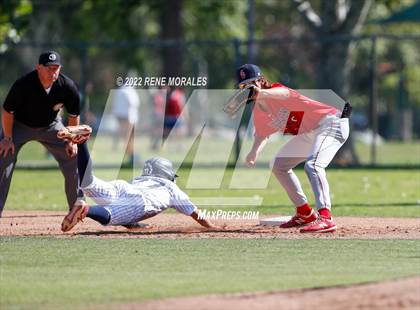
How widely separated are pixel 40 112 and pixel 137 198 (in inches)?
Result: 61.4

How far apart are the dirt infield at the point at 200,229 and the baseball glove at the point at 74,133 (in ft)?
3.75

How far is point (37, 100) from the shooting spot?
12336 mm

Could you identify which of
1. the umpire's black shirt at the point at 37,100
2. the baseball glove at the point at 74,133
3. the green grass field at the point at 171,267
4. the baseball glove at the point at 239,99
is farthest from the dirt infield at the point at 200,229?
the baseball glove at the point at 239,99

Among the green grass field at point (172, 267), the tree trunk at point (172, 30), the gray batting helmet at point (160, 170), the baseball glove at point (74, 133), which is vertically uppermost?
the tree trunk at point (172, 30)


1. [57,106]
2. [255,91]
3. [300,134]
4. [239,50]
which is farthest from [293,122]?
[239,50]

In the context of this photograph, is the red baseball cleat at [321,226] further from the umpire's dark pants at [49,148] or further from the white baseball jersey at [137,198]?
the umpire's dark pants at [49,148]

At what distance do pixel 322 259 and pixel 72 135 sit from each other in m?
3.61

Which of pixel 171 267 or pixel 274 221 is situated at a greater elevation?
pixel 274 221

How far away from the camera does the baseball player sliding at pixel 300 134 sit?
1233 centimetres

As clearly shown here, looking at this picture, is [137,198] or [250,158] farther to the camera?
[250,158]

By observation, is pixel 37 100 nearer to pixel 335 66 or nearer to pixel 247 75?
pixel 247 75

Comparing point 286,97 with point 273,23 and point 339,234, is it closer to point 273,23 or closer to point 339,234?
point 339,234

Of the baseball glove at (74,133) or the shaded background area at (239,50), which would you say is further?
the shaded background area at (239,50)

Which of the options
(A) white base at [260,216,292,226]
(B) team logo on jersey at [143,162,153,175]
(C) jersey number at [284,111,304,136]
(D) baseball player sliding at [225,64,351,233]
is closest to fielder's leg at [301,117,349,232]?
(D) baseball player sliding at [225,64,351,233]
